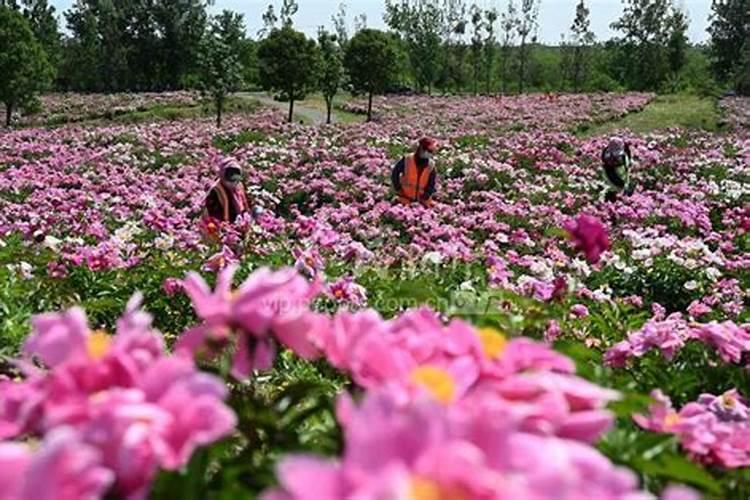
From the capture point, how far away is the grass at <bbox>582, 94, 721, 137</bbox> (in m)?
28.7

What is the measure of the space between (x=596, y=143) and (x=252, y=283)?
765 inches

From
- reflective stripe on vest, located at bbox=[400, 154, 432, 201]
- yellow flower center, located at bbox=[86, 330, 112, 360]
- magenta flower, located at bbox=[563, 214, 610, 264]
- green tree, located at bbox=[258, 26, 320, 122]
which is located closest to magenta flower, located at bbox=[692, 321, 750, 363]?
magenta flower, located at bbox=[563, 214, 610, 264]

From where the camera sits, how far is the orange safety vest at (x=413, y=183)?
35.8ft

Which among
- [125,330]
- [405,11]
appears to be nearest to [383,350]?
[125,330]

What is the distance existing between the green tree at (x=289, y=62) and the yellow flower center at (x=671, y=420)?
32.9 m

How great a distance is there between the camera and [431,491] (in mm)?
830

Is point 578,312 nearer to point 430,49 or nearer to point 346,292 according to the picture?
point 346,292

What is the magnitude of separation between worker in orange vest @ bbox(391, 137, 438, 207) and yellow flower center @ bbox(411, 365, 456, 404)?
9.49 meters

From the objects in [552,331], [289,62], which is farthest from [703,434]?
[289,62]

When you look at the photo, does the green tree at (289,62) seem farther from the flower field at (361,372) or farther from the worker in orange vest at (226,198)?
the worker in orange vest at (226,198)

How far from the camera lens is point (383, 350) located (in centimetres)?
115

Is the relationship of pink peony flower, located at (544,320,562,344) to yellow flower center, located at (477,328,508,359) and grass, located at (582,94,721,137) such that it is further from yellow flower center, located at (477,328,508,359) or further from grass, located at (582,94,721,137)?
grass, located at (582,94,721,137)

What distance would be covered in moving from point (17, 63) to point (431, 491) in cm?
3422

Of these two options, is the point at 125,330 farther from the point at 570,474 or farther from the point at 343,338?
the point at 570,474
